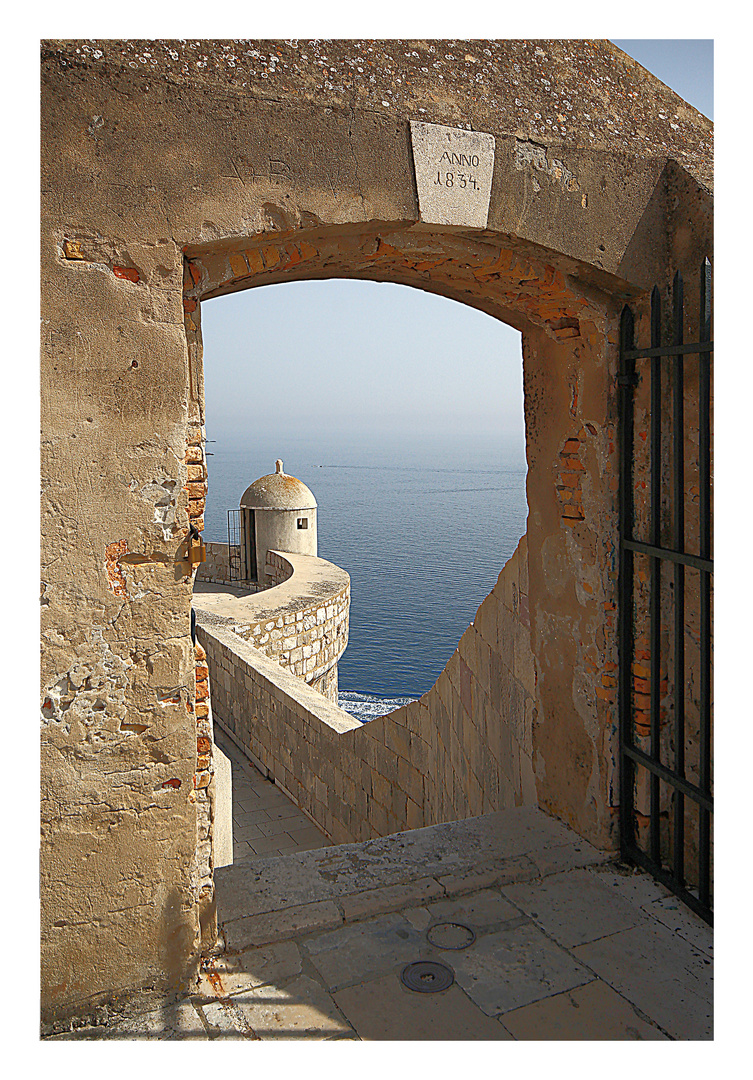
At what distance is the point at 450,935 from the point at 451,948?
98mm

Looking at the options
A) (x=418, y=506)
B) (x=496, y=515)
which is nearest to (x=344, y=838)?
(x=496, y=515)

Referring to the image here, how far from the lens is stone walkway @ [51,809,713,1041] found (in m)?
2.94

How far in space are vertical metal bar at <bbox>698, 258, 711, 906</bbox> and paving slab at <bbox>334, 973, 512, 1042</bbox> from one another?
124cm

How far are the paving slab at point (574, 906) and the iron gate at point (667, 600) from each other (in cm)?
29

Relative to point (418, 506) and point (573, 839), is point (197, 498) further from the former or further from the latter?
point (418, 506)

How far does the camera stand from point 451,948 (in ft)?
11.2

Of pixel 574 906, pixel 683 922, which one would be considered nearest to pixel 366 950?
pixel 574 906

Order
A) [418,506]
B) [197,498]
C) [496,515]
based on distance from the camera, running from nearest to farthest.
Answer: [197,498] → [496,515] → [418,506]

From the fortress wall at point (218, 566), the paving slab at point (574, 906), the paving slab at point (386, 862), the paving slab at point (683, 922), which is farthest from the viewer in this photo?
the fortress wall at point (218, 566)

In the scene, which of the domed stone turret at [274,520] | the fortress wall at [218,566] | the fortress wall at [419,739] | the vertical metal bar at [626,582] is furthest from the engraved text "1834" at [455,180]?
the fortress wall at [218,566]

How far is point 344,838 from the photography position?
24.2 feet

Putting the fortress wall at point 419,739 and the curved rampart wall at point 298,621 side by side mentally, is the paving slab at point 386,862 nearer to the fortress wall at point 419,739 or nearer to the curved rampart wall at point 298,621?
the fortress wall at point 419,739

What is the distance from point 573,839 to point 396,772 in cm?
243

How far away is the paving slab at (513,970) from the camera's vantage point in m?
3.09
